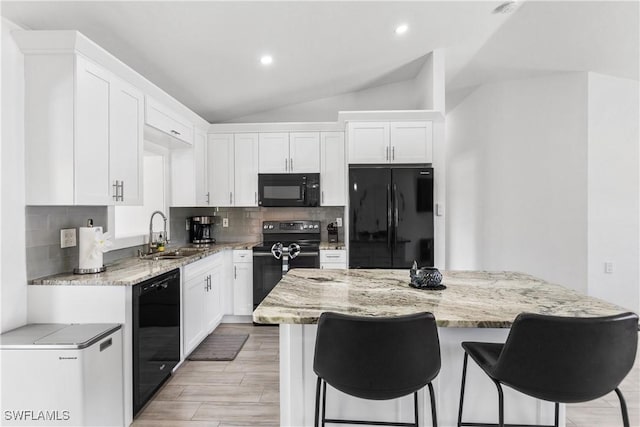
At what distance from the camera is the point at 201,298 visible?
129 inches

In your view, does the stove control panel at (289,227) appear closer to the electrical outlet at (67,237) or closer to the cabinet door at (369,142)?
the cabinet door at (369,142)

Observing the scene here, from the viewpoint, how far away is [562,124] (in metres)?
3.98

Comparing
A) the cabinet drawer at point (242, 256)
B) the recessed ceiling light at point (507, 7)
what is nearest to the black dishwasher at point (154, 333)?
the cabinet drawer at point (242, 256)

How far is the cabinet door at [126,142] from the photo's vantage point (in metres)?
2.39

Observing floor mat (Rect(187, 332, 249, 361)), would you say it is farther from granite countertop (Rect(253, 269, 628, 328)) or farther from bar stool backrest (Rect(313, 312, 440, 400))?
bar stool backrest (Rect(313, 312, 440, 400))

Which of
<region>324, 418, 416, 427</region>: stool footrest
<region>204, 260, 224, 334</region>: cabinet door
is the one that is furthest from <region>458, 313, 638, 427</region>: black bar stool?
<region>204, 260, 224, 334</region>: cabinet door

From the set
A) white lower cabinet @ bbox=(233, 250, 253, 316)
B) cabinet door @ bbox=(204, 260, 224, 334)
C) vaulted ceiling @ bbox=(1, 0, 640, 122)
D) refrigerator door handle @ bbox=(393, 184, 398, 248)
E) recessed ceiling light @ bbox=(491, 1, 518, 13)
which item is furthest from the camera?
white lower cabinet @ bbox=(233, 250, 253, 316)

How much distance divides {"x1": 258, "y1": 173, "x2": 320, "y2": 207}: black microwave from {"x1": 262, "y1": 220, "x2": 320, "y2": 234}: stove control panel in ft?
1.06

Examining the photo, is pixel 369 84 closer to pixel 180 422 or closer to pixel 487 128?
pixel 487 128

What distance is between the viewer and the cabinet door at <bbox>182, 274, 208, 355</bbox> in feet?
9.53

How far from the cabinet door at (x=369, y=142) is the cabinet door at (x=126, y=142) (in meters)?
2.02

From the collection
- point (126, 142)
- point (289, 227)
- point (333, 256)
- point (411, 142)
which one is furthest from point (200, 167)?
point (411, 142)

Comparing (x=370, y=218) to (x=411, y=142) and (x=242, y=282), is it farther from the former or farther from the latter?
(x=242, y=282)

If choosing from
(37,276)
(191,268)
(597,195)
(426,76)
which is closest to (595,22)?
(426,76)
